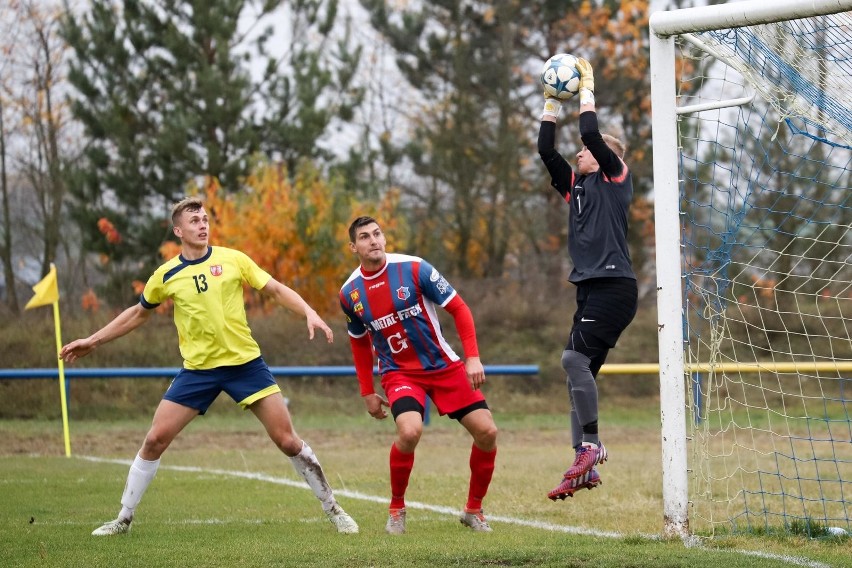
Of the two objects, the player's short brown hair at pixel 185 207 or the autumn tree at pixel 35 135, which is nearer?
the player's short brown hair at pixel 185 207

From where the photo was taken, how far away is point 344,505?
8750 mm

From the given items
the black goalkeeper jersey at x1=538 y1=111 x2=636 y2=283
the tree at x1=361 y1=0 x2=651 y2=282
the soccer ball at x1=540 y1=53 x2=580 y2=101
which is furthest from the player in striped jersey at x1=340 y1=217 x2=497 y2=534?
the tree at x1=361 y1=0 x2=651 y2=282

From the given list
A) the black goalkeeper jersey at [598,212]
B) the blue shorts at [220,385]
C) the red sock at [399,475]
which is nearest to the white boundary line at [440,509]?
the red sock at [399,475]

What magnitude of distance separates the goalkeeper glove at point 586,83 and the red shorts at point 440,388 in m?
1.88

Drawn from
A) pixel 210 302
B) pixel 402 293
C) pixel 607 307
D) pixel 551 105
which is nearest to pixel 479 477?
pixel 402 293

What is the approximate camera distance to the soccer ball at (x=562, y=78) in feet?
21.9

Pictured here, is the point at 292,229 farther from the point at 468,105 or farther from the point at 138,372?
the point at 138,372

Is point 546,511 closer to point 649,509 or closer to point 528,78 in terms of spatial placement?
point 649,509

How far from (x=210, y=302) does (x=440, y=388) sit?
5.19ft

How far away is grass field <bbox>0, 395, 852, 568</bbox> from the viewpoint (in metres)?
5.82

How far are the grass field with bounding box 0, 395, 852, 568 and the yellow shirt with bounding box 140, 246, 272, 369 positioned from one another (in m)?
1.14

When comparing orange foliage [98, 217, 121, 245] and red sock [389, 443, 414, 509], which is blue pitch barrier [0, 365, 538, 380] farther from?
orange foliage [98, 217, 121, 245]

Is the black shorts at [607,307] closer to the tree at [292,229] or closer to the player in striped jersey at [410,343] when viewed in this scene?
the player in striped jersey at [410,343]

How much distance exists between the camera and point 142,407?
1909 cm
